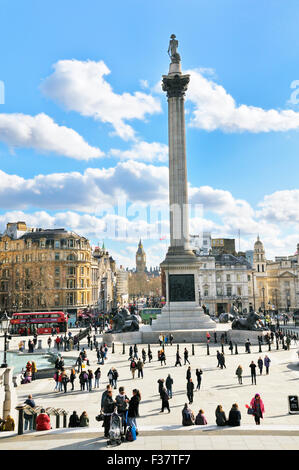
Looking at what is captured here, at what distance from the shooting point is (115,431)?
9.75 m

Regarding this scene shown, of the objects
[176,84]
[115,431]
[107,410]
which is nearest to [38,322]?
[176,84]

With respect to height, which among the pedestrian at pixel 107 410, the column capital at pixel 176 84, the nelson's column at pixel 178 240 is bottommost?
the pedestrian at pixel 107 410

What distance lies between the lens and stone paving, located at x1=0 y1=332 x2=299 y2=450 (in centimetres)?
992

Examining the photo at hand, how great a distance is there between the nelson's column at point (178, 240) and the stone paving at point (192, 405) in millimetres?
9681

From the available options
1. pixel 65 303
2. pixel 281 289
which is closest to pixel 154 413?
pixel 65 303

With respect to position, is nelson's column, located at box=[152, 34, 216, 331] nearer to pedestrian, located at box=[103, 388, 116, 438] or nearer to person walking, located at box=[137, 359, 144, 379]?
person walking, located at box=[137, 359, 144, 379]

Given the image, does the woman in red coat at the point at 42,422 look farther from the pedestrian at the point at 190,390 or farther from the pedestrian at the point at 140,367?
the pedestrian at the point at 140,367

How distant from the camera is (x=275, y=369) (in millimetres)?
22109

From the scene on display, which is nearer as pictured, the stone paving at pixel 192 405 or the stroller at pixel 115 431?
the stroller at pixel 115 431

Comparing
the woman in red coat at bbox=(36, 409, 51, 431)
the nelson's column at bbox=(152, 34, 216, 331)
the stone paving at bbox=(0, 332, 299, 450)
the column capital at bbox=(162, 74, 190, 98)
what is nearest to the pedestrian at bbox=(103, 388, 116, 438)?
the stone paving at bbox=(0, 332, 299, 450)

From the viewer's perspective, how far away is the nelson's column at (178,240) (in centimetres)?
3916

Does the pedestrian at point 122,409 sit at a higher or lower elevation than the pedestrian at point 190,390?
higher

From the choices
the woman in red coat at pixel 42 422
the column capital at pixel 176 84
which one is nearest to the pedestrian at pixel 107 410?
the woman in red coat at pixel 42 422

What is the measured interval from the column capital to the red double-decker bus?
32.5 metres
